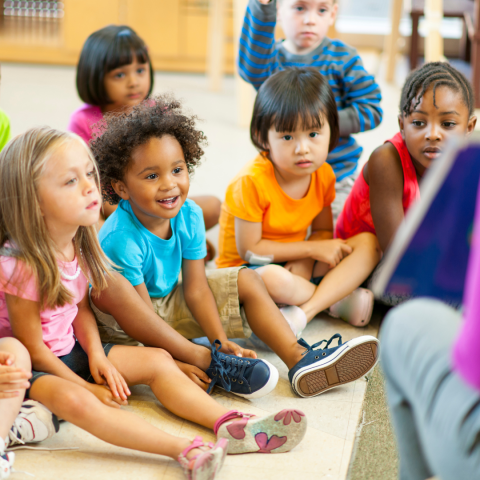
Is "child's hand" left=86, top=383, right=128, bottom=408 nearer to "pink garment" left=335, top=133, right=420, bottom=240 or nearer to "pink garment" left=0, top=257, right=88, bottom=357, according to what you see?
"pink garment" left=0, top=257, right=88, bottom=357

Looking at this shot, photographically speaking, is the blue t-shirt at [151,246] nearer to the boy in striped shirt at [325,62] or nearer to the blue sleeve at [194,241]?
the blue sleeve at [194,241]

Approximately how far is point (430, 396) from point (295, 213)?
0.89 m

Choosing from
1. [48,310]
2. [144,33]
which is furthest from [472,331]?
[144,33]

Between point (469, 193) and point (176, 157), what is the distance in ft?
2.31

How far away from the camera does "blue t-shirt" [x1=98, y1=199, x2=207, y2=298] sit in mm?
1093

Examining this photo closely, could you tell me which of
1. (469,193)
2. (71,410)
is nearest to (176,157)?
(71,410)

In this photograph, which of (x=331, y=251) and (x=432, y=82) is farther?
(x=331, y=251)

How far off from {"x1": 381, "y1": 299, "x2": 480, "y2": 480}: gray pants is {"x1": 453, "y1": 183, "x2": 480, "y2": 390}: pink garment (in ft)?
0.05

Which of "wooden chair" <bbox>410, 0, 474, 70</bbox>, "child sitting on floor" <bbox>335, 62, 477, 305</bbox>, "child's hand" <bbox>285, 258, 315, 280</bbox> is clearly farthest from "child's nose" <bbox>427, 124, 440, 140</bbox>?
"wooden chair" <bbox>410, 0, 474, 70</bbox>

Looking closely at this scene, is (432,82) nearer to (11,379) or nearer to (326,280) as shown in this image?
(326,280)

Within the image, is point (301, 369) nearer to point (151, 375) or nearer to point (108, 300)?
point (151, 375)

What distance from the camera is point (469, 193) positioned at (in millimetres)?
488

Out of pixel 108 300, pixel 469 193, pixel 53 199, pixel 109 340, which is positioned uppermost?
pixel 469 193

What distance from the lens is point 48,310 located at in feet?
3.15
